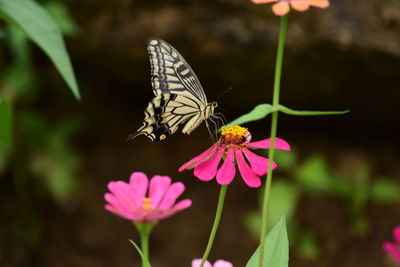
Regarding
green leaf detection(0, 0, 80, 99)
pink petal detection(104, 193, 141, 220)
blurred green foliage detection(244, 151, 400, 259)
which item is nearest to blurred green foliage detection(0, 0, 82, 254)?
blurred green foliage detection(244, 151, 400, 259)

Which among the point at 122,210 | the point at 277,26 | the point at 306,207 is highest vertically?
the point at 277,26

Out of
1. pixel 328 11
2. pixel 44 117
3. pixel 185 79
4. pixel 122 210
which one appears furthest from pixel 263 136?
pixel 122 210

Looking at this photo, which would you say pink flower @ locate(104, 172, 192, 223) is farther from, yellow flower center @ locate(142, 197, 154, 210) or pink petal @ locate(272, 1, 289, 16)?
pink petal @ locate(272, 1, 289, 16)

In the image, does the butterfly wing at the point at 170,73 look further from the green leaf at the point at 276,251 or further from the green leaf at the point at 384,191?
the green leaf at the point at 384,191

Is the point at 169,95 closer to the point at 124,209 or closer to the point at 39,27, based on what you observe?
the point at 39,27

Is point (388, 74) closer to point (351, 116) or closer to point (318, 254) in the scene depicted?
point (351, 116)

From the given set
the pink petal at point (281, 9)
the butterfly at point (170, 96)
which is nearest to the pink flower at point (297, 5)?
the pink petal at point (281, 9)
